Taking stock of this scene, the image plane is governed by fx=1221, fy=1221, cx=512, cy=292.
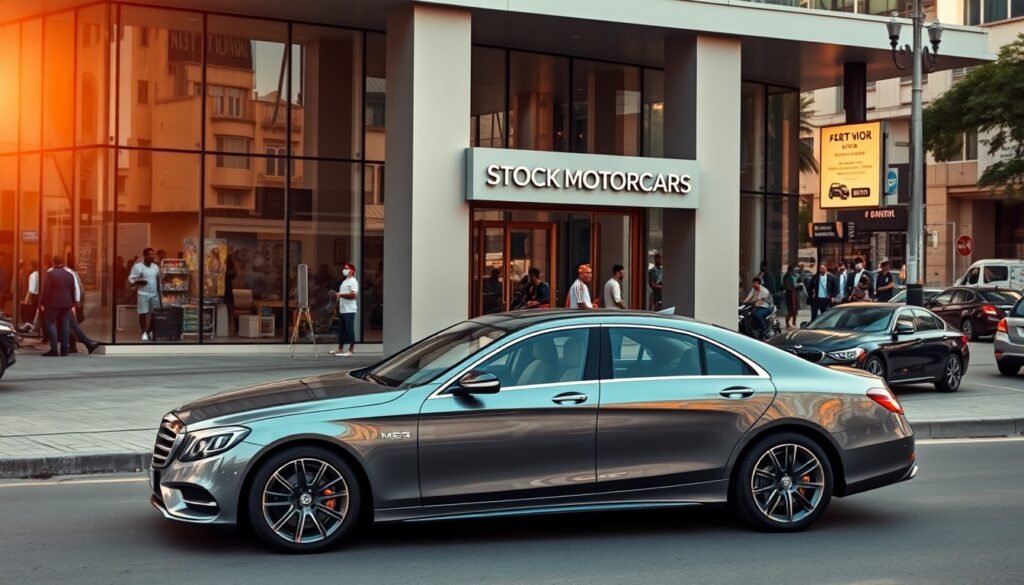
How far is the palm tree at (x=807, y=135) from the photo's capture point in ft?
207

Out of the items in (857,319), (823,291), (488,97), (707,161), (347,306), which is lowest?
(857,319)

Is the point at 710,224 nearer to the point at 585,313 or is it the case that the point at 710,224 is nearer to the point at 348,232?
the point at 348,232

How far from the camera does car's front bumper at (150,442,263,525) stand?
7.11m

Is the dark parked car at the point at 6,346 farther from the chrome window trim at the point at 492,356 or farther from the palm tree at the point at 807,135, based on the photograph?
the palm tree at the point at 807,135

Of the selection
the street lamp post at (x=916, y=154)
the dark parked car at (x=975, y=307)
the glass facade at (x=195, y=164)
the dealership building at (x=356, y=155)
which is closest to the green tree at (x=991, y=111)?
the dark parked car at (x=975, y=307)

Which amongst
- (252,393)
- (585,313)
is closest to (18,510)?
(252,393)

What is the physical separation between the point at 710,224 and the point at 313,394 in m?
16.8

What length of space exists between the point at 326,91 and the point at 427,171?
18.1 ft

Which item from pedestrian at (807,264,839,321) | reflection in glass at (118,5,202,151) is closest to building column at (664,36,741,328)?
pedestrian at (807,264,839,321)

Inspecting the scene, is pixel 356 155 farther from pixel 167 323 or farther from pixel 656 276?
pixel 656 276

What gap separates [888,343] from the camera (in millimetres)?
17656

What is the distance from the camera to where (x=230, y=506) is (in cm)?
714

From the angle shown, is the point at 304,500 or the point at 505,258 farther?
the point at 505,258

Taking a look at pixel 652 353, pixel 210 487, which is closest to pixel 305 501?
pixel 210 487
